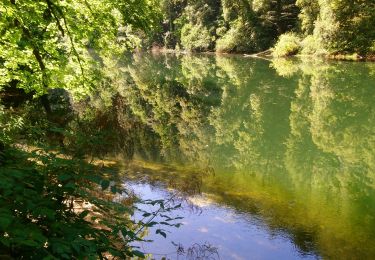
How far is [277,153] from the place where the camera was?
1322 centimetres

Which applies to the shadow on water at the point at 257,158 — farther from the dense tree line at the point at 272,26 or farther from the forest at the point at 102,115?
the dense tree line at the point at 272,26

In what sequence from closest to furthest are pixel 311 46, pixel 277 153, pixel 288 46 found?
pixel 277 153 → pixel 311 46 → pixel 288 46

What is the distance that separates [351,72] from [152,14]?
23235mm

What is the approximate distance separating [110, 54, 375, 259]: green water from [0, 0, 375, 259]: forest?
0.45 ft

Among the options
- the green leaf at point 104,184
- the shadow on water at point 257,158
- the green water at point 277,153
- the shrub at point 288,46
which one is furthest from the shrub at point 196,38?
the green leaf at point 104,184

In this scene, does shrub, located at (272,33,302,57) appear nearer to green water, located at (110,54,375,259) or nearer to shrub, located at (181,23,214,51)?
shrub, located at (181,23,214,51)

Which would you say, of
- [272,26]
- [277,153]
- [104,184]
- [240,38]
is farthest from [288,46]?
[104,184]

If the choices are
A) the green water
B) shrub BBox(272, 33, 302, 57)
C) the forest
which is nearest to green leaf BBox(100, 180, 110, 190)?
the forest

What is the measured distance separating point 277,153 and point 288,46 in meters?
36.7

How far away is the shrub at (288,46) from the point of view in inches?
1859

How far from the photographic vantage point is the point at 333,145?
546 inches

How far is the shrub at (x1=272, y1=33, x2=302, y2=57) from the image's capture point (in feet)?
155

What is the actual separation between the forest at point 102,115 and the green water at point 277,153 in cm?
14

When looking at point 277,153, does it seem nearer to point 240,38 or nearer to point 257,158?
point 257,158
